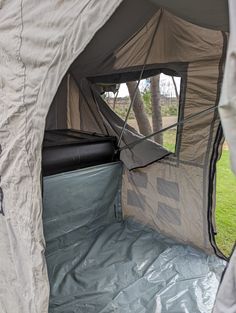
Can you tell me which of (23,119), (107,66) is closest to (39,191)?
(23,119)

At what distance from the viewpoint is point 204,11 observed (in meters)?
1.06

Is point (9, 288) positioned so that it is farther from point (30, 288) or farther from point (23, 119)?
point (23, 119)

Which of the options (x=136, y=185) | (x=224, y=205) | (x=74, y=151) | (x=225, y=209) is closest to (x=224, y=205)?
(x=224, y=205)

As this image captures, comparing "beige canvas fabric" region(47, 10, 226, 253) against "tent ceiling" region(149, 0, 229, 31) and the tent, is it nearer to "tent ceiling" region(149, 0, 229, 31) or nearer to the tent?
the tent

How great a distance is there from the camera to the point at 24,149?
1.32m

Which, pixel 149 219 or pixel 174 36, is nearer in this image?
pixel 174 36

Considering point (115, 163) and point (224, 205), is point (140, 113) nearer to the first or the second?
point (115, 163)

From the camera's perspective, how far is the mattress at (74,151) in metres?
2.38

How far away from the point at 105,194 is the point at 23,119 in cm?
162

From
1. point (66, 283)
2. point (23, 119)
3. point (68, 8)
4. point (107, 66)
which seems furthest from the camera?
point (107, 66)

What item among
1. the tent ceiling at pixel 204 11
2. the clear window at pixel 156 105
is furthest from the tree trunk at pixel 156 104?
the tent ceiling at pixel 204 11

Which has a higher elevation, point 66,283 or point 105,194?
point 105,194

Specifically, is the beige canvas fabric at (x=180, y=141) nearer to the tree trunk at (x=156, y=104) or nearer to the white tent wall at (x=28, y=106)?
the tree trunk at (x=156, y=104)

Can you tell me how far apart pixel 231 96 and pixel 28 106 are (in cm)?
89
